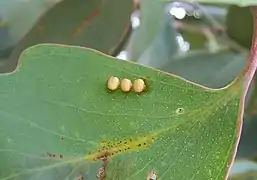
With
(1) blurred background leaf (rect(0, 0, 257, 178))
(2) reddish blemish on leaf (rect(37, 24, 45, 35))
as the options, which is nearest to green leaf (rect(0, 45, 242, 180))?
(1) blurred background leaf (rect(0, 0, 257, 178))

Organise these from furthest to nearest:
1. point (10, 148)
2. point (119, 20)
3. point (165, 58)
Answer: point (165, 58), point (119, 20), point (10, 148)

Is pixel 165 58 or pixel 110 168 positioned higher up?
pixel 110 168

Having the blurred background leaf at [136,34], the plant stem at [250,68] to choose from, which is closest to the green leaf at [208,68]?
the blurred background leaf at [136,34]

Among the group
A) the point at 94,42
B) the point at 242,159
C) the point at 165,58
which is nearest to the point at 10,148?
the point at 94,42

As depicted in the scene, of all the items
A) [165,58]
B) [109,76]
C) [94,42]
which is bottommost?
[165,58]

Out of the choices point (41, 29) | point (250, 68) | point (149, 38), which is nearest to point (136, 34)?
point (149, 38)

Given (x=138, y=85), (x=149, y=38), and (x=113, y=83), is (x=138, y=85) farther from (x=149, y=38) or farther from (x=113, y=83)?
(x=149, y=38)

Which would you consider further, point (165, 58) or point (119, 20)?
point (165, 58)

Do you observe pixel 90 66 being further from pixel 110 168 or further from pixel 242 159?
pixel 242 159

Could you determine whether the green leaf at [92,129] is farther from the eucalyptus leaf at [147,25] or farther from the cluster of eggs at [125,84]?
the eucalyptus leaf at [147,25]
